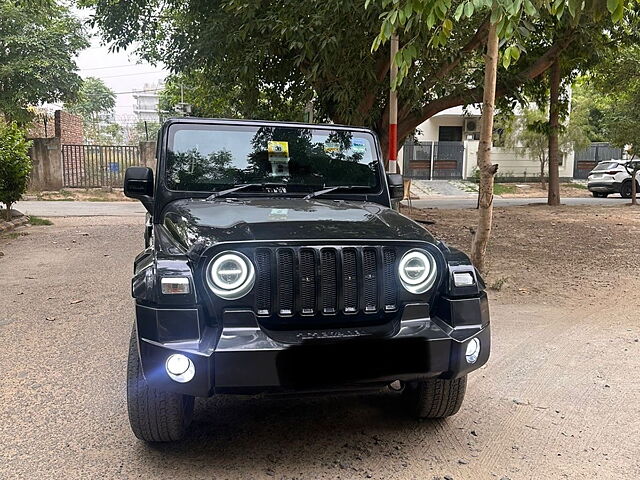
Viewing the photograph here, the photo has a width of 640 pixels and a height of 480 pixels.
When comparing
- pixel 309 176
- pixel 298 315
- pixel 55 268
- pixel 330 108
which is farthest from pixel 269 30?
pixel 298 315

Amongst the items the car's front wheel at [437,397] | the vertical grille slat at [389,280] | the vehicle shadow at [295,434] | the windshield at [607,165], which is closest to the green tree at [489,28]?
the vertical grille slat at [389,280]

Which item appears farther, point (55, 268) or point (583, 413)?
point (55, 268)

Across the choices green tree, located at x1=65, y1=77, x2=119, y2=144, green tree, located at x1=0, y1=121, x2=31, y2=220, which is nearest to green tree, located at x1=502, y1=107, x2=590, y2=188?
green tree, located at x1=0, y1=121, x2=31, y2=220

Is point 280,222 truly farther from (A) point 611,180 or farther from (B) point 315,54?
(A) point 611,180

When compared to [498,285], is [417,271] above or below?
above

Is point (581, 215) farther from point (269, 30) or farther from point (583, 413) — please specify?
point (583, 413)

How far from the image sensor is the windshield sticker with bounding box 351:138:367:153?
4344mm

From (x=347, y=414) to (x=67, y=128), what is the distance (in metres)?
23.4

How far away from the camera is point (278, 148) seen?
4.11 metres

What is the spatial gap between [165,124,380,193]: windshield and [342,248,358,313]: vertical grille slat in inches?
50.2

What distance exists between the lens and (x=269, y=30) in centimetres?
898

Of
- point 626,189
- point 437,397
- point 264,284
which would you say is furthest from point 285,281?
point 626,189

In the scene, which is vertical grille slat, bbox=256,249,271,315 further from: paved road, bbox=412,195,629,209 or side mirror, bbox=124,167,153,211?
paved road, bbox=412,195,629,209

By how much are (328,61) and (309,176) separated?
4.89m
